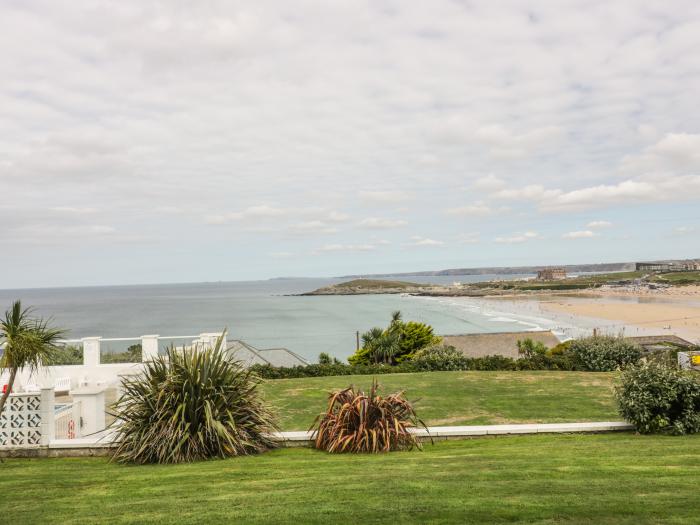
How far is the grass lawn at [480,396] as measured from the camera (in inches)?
406

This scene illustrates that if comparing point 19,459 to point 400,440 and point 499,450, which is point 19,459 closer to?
point 400,440

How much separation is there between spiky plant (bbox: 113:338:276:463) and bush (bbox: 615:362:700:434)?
5685 millimetres

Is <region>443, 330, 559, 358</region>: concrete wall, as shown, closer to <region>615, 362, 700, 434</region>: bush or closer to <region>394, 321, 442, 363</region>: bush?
<region>394, 321, 442, 363</region>: bush

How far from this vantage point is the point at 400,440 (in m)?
8.10

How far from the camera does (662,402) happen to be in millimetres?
8438

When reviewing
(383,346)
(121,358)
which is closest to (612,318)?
(383,346)

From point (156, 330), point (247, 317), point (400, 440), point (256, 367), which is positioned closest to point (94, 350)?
point (256, 367)

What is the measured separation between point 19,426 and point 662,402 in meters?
9.86

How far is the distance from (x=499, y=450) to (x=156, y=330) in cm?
7402

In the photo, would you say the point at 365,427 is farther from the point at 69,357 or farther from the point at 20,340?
the point at 69,357

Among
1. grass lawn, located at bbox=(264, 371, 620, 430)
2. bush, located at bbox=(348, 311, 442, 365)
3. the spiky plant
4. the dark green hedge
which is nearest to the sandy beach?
bush, located at bbox=(348, 311, 442, 365)

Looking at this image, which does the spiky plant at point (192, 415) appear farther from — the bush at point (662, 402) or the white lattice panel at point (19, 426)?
the bush at point (662, 402)

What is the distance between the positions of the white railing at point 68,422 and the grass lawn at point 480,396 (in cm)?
363

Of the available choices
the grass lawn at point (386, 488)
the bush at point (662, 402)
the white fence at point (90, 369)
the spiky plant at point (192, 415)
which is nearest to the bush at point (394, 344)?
the white fence at point (90, 369)
